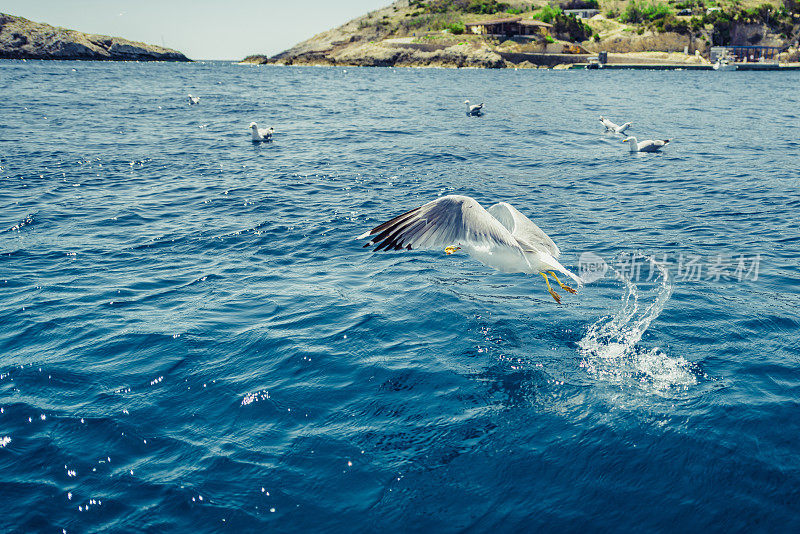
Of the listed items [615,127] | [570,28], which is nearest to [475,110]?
[615,127]

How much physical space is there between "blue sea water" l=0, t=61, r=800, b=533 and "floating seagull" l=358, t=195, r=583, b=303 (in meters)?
0.93

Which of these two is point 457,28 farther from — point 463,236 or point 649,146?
point 463,236

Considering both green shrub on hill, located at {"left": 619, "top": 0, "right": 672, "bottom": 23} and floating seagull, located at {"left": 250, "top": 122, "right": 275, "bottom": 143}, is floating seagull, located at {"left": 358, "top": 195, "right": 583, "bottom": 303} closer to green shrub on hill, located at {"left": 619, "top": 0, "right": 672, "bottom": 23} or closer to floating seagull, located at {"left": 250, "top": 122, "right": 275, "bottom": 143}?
floating seagull, located at {"left": 250, "top": 122, "right": 275, "bottom": 143}

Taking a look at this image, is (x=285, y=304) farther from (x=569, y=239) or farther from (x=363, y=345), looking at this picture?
(x=569, y=239)

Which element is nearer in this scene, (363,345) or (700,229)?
(363,345)

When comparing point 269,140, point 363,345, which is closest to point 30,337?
point 363,345

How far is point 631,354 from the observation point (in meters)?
6.71

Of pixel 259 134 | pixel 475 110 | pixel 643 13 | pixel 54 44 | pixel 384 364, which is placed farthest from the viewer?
pixel 643 13

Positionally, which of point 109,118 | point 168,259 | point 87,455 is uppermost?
point 109,118

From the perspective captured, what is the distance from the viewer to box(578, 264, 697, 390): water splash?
6.27m

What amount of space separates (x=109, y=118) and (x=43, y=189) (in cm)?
1562

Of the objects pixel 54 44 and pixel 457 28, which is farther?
pixel 457 28

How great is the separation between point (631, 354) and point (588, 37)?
419 feet

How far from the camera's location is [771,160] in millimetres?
18156
